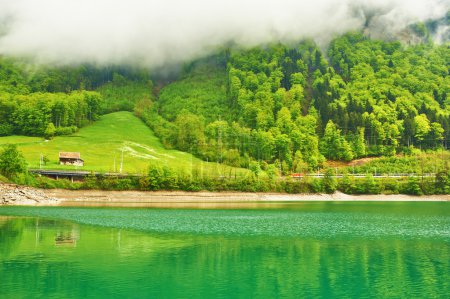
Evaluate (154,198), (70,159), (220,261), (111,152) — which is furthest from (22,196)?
(220,261)

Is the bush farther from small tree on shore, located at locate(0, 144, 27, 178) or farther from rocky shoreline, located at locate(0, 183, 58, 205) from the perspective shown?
small tree on shore, located at locate(0, 144, 27, 178)

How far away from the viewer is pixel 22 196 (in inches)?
3824

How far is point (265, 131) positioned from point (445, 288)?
557ft

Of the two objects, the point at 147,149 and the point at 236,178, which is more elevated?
the point at 147,149

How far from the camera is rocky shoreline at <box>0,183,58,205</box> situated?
9357 cm

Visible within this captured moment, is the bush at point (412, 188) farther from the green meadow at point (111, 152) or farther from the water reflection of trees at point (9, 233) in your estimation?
the water reflection of trees at point (9, 233)

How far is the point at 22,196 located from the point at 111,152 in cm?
6360

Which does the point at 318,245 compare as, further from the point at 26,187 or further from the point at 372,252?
the point at 26,187

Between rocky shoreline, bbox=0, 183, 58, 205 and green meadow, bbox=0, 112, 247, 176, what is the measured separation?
23133 millimetres

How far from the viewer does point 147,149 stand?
570ft

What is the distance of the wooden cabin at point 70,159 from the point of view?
134 meters

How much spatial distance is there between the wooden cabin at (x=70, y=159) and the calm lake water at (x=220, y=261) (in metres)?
79.8

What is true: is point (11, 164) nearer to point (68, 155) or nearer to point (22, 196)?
point (22, 196)

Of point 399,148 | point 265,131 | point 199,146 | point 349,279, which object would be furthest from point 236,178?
point 349,279
